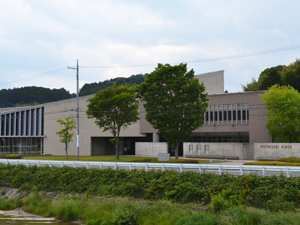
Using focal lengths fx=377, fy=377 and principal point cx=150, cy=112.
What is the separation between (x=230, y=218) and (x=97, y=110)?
→ 32.8 m

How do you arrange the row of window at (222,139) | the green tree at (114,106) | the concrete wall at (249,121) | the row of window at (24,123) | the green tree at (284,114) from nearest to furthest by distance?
the green tree at (284,114) < the green tree at (114,106) < the concrete wall at (249,121) < the row of window at (222,139) < the row of window at (24,123)

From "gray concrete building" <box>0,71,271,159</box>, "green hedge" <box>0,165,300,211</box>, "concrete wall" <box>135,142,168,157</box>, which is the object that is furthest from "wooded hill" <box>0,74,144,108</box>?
"green hedge" <box>0,165,300,211</box>

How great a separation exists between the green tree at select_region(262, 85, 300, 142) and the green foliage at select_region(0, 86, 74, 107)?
91200 mm

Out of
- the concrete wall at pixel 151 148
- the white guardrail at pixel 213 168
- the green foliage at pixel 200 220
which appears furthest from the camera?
the concrete wall at pixel 151 148

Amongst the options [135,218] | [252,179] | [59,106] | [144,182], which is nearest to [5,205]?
[144,182]

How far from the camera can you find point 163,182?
2088 centimetres

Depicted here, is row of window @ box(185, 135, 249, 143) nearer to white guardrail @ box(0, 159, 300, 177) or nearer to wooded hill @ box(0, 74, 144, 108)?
white guardrail @ box(0, 159, 300, 177)

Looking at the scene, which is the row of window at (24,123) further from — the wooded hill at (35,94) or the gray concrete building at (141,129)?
the wooded hill at (35,94)

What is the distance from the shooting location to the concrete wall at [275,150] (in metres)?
40.9

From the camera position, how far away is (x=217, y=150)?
158ft

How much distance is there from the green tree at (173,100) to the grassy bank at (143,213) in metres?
17.7

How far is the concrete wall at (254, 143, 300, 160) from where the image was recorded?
4094 cm

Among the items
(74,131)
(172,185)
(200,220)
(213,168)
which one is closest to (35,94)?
(74,131)

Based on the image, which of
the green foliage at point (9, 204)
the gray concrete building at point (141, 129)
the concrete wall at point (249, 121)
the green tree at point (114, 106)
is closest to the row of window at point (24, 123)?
the gray concrete building at point (141, 129)
